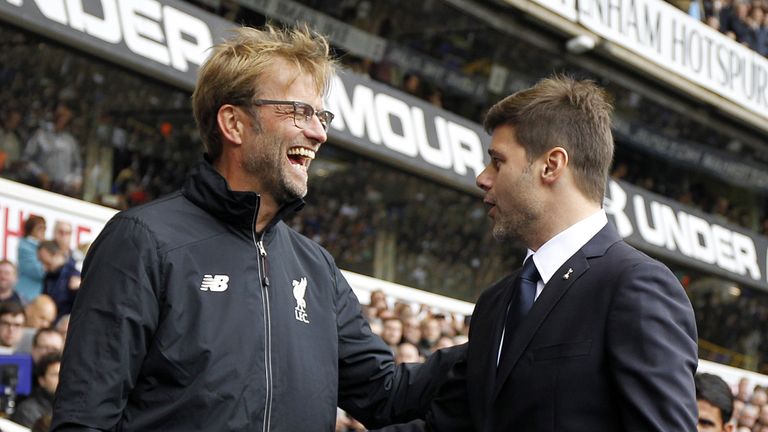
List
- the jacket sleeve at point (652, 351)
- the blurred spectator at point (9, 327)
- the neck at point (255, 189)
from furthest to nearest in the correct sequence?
the blurred spectator at point (9, 327) < the neck at point (255, 189) < the jacket sleeve at point (652, 351)

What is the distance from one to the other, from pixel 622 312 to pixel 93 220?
5.39m

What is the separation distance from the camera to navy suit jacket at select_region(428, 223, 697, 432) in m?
2.24

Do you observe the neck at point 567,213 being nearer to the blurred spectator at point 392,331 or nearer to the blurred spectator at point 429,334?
the blurred spectator at point 392,331

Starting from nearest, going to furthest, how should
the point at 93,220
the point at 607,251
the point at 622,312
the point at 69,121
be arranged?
1. the point at 622,312
2. the point at 607,251
3. the point at 93,220
4. the point at 69,121

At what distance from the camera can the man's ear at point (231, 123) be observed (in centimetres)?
269

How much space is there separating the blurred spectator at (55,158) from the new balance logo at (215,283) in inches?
295

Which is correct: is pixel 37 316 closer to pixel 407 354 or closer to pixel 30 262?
pixel 30 262

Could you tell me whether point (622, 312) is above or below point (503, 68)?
below

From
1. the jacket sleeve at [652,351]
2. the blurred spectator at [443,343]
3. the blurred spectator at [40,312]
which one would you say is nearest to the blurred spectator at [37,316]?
the blurred spectator at [40,312]

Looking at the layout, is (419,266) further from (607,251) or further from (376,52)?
(607,251)

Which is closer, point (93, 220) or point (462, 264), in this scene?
point (93, 220)

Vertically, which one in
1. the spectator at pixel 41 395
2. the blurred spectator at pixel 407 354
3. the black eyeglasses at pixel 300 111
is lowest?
the spectator at pixel 41 395

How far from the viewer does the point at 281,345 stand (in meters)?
2.53

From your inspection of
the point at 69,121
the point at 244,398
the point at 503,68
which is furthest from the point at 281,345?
the point at 503,68
